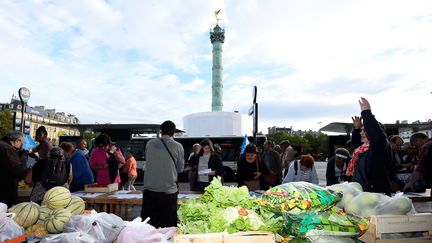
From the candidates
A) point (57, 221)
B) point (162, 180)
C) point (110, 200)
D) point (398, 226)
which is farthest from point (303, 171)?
point (57, 221)

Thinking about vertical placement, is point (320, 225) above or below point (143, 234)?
above

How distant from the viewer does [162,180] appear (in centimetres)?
434

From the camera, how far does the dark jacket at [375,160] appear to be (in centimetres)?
331

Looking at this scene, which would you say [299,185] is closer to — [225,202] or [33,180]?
[225,202]

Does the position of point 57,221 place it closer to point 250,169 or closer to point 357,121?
point 357,121

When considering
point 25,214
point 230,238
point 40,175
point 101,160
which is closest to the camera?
point 230,238

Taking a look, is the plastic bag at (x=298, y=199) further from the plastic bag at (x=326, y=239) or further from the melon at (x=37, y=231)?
the melon at (x=37, y=231)

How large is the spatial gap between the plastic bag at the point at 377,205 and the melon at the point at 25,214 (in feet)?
9.28

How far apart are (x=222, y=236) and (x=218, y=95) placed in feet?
168

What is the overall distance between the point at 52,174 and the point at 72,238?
9.20 ft

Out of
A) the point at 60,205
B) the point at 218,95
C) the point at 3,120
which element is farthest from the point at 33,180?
the point at 3,120

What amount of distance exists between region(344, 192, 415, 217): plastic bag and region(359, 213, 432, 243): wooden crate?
0.09m

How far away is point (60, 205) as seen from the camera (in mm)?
3408

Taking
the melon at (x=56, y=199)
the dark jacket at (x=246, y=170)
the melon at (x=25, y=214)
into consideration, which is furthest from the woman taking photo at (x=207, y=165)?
the melon at (x=25, y=214)
